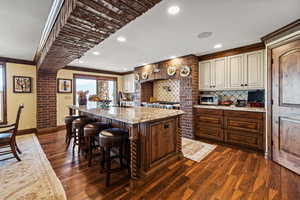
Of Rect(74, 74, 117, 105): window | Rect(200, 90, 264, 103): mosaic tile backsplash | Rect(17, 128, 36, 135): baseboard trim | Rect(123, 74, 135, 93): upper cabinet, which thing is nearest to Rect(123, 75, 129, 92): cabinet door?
Rect(123, 74, 135, 93): upper cabinet

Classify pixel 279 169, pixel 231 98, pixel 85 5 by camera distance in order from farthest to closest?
pixel 231 98 → pixel 279 169 → pixel 85 5

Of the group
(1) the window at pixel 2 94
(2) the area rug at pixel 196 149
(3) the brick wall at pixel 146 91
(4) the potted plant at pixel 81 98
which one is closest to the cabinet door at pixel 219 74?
(2) the area rug at pixel 196 149

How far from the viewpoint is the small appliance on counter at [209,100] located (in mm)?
3708

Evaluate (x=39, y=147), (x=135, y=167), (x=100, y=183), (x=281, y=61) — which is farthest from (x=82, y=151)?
(x=281, y=61)

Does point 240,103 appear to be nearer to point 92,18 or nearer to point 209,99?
point 209,99

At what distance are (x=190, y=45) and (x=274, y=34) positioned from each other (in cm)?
154

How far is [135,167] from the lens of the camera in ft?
6.45

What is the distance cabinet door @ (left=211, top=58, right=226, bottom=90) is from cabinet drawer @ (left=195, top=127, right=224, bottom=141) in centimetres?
117

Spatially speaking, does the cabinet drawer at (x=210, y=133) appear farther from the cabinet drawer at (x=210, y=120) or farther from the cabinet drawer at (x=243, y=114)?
the cabinet drawer at (x=243, y=114)

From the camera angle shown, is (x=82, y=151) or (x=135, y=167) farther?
(x=82, y=151)

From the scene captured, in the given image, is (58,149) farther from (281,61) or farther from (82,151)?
(281,61)

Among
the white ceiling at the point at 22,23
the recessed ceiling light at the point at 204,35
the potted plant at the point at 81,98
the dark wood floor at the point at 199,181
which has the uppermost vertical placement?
the white ceiling at the point at 22,23

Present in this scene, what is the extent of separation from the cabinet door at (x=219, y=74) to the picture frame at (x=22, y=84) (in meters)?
6.00

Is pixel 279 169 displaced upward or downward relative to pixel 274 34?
downward
